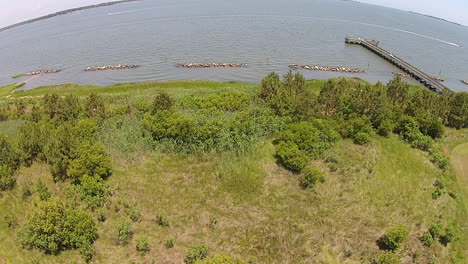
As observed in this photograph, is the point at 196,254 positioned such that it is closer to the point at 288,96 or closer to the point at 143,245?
the point at 143,245

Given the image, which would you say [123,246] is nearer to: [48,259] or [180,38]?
[48,259]

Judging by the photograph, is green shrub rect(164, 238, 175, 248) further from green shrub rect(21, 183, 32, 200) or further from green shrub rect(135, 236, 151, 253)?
green shrub rect(21, 183, 32, 200)

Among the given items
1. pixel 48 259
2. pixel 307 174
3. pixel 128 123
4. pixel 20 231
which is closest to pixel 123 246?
pixel 48 259

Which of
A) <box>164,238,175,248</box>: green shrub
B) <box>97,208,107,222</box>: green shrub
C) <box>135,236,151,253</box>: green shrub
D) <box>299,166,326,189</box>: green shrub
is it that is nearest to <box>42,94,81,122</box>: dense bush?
<box>97,208,107,222</box>: green shrub

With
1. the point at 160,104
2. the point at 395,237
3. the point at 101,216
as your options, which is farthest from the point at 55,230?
the point at 395,237

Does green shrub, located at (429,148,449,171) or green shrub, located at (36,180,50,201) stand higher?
green shrub, located at (36,180,50,201)

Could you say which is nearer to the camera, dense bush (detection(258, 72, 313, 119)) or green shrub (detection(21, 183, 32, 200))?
green shrub (detection(21, 183, 32, 200))

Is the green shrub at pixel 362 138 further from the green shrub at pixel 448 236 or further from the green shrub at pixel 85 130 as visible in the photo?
the green shrub at pixel 85 130
